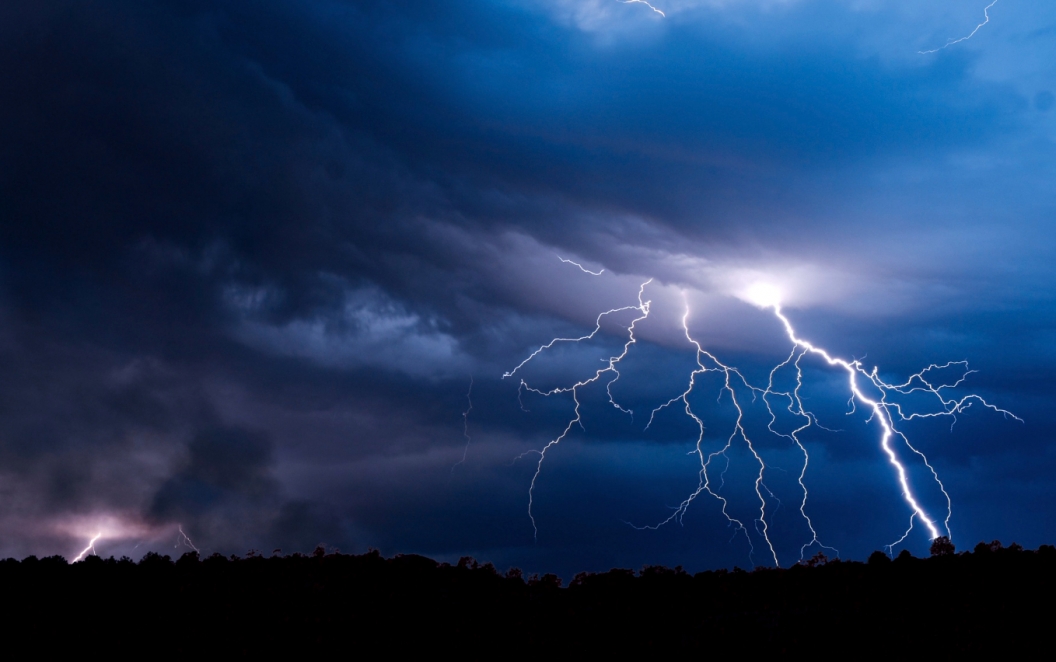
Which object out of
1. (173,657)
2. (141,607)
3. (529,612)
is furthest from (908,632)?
(141,607)

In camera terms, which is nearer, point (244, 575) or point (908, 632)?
point (908, 632)

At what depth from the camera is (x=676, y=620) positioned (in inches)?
495

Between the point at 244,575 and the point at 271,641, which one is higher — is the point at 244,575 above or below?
above

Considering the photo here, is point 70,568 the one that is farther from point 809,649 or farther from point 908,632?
point 908,632

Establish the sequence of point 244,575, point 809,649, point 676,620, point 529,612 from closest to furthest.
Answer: point 809,649
point 676,620
point 529,612
point 244,575

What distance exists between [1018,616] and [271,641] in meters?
10.9

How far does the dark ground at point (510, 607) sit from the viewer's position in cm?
1147

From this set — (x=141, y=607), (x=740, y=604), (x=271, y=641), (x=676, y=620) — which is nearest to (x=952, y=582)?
(x=740, y=604)

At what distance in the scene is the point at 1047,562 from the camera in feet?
45.3

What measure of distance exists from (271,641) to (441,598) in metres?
3.02

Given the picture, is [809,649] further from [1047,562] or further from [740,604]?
[1047,562]

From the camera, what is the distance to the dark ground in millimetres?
11469

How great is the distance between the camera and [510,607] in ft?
44.6

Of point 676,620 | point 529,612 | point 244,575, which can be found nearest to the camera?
point 676,620
